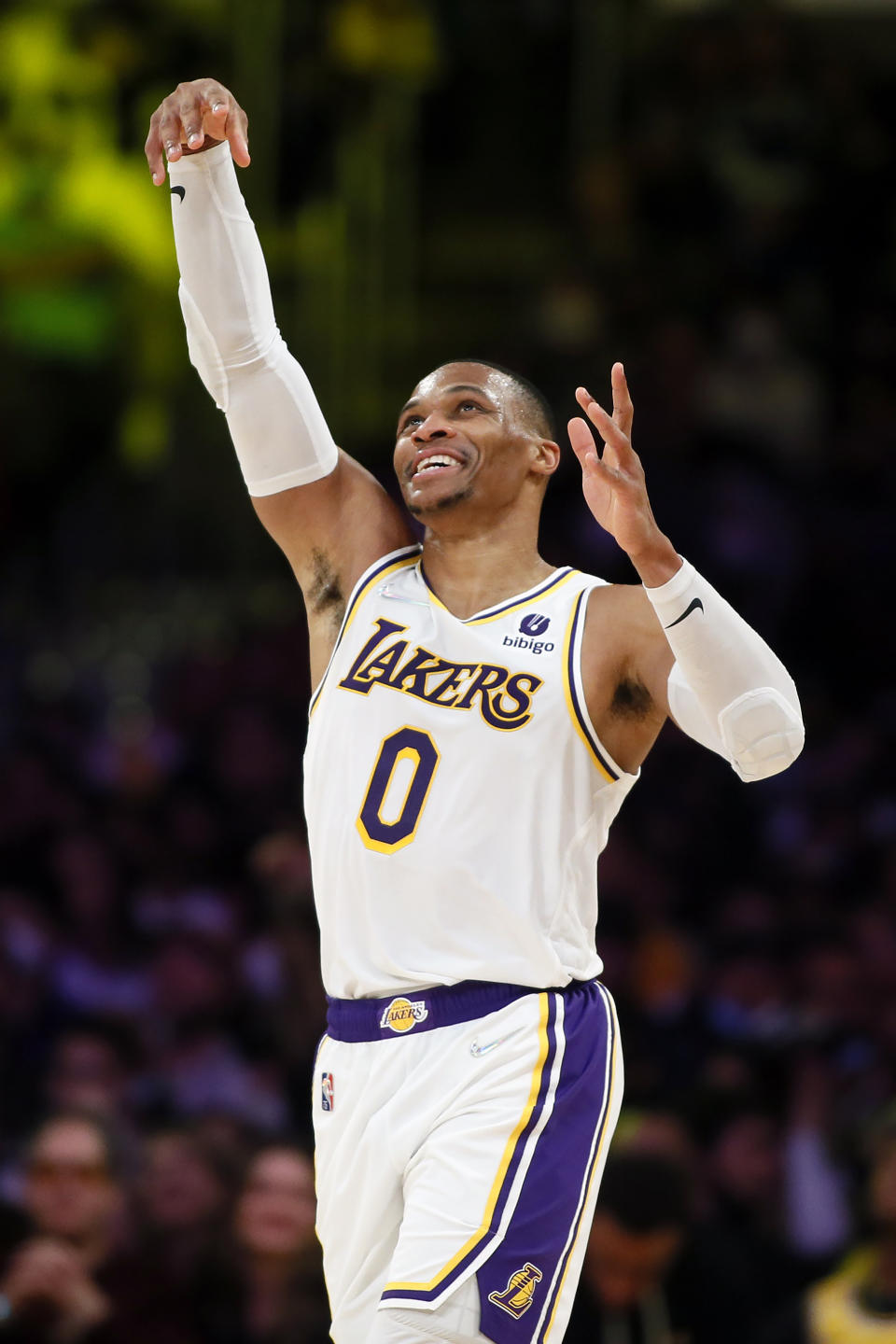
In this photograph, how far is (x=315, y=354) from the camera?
1117 centimetres

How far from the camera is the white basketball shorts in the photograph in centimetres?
354

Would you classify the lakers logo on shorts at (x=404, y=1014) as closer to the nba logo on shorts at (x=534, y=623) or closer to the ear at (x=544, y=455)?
the nba logo on shorts at (x=534, y=623)

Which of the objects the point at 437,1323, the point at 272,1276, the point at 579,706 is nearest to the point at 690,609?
the point at 579,706

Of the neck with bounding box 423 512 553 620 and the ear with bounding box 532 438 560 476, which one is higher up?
the ear with bounding box 532 438 560 476

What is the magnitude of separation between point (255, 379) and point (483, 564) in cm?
65

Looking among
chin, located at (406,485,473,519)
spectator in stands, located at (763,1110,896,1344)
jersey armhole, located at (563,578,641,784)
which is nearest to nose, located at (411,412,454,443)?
chin, located at (406,485,473,519)

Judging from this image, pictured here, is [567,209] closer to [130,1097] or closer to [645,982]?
[645,982]

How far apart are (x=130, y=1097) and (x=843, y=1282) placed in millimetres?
2760

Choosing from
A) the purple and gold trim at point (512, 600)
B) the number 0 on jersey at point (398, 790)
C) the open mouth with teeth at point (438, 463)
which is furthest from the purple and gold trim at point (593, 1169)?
the open mouth with teeth at point (438, 463)

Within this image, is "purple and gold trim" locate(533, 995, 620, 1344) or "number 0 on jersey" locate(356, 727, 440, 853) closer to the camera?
"purple and gold trim" locate(533, 995, 620, 1344)

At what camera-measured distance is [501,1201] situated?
3580 mm

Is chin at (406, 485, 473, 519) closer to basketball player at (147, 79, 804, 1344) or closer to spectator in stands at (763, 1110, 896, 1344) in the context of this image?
basketball player at (147, 79, 804, 1344)

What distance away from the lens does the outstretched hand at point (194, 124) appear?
4.14 metres

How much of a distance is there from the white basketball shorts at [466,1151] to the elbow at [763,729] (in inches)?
24.0
